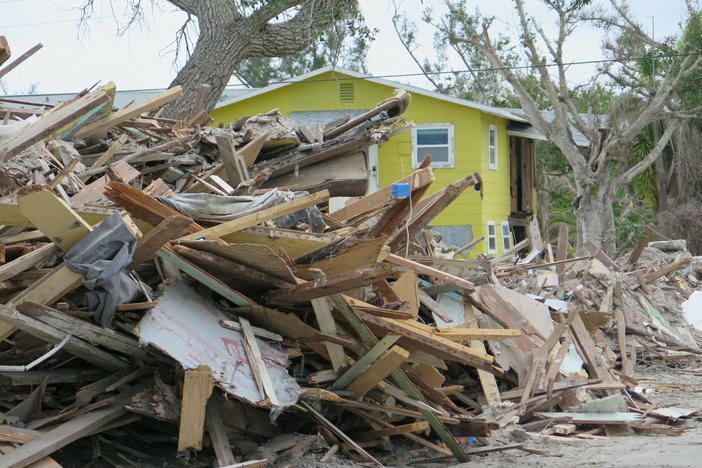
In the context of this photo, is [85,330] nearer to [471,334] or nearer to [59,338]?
[59,338]

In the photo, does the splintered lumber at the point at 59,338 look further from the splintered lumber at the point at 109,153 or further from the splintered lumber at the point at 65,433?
the splintered lumber at the point at 109,153

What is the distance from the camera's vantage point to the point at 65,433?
4.88 meters

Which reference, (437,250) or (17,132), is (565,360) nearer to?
(437,250)

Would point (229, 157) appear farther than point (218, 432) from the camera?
Yes

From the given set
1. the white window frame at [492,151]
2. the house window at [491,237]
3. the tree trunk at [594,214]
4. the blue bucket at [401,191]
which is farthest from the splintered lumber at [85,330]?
the tree trunk at [594,214]

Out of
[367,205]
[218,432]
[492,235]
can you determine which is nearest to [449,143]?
[492,235]

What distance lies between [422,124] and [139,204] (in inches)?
787

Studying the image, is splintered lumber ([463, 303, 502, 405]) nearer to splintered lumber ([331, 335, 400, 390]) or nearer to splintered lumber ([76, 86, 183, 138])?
splintered lumber ([331, 335, 400, 390])

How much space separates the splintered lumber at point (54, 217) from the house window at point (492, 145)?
2132 centimetres

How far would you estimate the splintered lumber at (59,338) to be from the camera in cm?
486

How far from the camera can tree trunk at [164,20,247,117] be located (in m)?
14.3

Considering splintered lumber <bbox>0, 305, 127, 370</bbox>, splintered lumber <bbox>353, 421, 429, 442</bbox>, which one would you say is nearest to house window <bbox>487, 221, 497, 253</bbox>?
splintered lumber <bbox>353, 421, 429, 442</bbox>

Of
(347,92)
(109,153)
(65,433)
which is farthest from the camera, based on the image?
(347,92)

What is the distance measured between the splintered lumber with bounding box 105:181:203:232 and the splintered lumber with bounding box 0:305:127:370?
86cm
